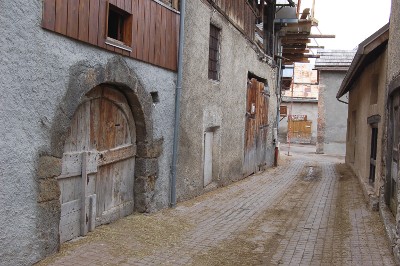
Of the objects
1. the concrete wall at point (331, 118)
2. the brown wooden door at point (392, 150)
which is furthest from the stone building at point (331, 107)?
the brown wooden door at point (392, 150)

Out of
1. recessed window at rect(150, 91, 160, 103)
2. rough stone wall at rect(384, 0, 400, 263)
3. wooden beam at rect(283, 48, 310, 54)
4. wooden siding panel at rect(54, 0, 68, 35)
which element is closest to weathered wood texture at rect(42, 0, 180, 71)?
wooden siding panel at rect(54, 0, 68, 35)

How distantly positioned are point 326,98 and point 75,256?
20.9m

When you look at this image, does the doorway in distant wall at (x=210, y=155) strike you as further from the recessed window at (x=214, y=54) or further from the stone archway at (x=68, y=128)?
the stone archway at (x=68, y=128)

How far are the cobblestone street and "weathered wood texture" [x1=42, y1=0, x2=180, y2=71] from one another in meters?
2.57

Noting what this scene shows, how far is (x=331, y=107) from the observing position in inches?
926

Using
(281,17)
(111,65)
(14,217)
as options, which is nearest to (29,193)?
(14,217)

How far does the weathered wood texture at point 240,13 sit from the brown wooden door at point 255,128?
162 centimetres

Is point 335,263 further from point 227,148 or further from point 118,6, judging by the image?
point 227,148

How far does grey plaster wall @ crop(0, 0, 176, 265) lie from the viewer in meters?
4.06

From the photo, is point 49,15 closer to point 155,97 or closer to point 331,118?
point 155,97

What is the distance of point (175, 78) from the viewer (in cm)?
764

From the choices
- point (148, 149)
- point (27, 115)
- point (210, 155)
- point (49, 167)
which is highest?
point (27, 115)

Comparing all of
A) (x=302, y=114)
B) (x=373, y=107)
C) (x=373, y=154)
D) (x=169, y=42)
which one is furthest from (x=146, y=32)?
(x=302, y=114)

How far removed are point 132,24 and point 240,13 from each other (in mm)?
6290
